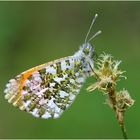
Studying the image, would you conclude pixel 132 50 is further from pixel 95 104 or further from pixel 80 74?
pixel 80 74

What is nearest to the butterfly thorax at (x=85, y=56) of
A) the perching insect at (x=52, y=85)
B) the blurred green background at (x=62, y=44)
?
the perching insect at (x=52, y=85)

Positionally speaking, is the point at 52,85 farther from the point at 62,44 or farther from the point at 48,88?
the point at 62,44

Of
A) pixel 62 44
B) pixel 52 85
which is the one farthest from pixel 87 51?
pixel 62 44

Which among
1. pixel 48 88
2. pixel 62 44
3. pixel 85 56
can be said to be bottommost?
pixel 48 88

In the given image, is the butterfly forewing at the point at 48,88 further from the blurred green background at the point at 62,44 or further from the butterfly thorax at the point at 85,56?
the blurred green background at the point at 62,44

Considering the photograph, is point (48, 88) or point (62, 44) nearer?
point (48, 88)
